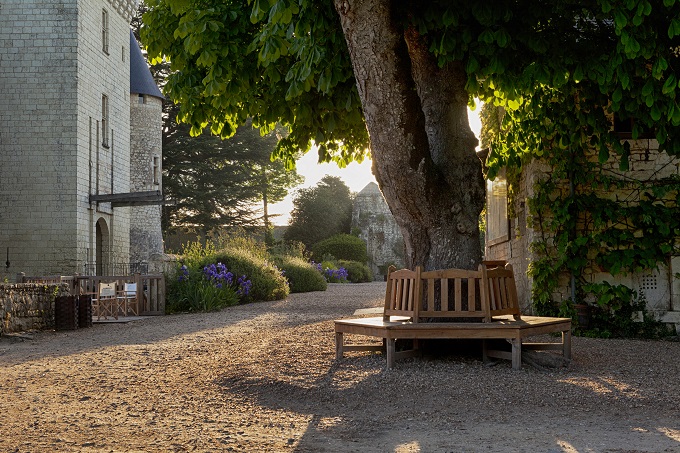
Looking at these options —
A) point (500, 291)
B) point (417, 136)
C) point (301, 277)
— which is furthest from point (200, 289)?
point (500, 291)

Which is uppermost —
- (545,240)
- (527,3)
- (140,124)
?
(140,124)

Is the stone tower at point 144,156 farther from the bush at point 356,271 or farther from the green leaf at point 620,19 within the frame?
the green leaf at point 620,19

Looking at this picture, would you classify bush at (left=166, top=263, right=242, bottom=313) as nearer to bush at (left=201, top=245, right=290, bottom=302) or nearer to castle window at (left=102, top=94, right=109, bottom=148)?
bush at (left=201, top=245, right=290, bottom=302)

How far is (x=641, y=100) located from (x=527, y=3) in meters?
1.51

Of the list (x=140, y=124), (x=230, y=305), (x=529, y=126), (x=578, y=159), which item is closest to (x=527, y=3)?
(x=529, y=126)

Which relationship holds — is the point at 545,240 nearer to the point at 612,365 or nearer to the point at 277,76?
the point at 612,365

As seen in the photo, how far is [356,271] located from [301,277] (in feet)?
27.1

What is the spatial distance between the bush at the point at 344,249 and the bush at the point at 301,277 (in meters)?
10.2

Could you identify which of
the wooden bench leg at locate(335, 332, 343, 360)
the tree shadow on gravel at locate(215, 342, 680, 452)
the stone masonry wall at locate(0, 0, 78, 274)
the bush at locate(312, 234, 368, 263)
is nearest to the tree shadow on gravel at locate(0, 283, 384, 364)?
the wooden bench leg at locate(335, 332, 343, 360)

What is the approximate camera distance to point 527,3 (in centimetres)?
717

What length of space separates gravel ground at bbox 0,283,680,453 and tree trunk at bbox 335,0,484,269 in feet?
4.17

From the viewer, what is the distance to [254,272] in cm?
1756

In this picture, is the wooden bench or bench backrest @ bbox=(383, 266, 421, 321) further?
bench backrest @ bbox=(383, 266, 421, 321)

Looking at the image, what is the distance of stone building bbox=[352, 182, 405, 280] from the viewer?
3419 centimetres
